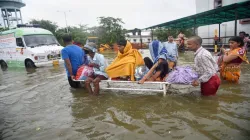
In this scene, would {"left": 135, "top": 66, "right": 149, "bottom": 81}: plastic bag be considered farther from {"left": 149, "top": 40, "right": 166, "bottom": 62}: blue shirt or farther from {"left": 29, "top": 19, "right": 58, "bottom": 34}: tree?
{"left": 29, "top": 19, "right": 58, "bottom": 34}: tree

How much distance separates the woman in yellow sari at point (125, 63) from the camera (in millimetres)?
4422

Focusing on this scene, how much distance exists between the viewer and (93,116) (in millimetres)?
3602

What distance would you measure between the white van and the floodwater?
19.6ft

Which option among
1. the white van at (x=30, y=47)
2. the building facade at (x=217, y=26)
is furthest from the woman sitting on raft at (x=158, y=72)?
the building facade at (x=217, y=26)

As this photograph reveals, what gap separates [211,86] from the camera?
383 centimetres

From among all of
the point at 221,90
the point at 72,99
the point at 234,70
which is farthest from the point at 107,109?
the point at 234,70

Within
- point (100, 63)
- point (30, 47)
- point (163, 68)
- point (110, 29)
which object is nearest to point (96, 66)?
point (100, 63)

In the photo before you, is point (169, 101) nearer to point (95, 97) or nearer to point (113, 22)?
point (95, 97)

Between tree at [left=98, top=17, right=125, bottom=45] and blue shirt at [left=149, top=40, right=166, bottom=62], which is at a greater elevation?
tree at [left=98, top=17, right=125, bottom=45]

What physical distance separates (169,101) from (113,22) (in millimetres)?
→ 30524

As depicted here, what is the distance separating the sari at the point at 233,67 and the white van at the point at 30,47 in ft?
30.0

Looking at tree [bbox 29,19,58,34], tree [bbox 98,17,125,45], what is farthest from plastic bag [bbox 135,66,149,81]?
tree [bbox 29,19,58,34]

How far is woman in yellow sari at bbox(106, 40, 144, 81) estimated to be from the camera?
4422 mm

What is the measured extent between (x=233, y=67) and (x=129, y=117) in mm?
3246
